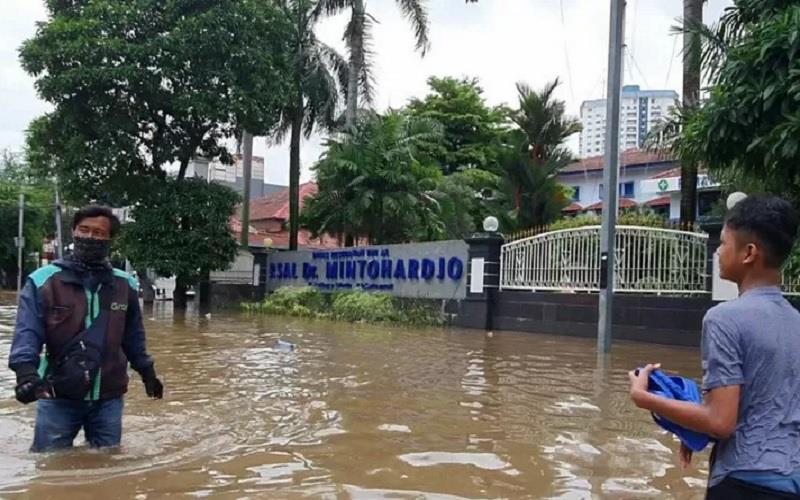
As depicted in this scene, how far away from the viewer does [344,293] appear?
69.2 ft

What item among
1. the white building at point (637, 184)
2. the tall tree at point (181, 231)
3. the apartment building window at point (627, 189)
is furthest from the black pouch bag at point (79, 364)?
the apartment building window at point (627, 189)

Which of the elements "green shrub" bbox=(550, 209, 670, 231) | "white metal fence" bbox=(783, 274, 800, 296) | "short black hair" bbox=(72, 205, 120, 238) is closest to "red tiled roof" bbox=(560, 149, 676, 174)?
"green shrub" bbox=(550, 209, 670, 231)

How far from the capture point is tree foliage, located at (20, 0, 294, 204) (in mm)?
21375

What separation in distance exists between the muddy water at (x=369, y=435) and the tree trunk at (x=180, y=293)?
1346cm

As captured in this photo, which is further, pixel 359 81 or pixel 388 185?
pixel 359 81

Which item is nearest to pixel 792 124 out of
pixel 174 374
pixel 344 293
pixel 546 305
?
pixel 174 374

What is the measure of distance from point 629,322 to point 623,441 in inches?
354

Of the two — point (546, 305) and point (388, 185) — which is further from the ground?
point (388, 185)

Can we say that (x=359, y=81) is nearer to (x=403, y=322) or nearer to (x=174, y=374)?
(x=403, y=322)

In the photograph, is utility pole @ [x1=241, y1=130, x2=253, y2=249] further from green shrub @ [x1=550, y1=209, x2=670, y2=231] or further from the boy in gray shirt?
the boy in gray shirt

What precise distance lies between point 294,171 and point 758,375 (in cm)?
2499

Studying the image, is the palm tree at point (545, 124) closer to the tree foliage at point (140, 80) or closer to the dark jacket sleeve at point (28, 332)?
the tree foliage at point (140, 80)

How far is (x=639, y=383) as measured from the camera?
237 cm

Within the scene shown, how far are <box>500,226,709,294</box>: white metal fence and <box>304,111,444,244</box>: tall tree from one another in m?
7.04
